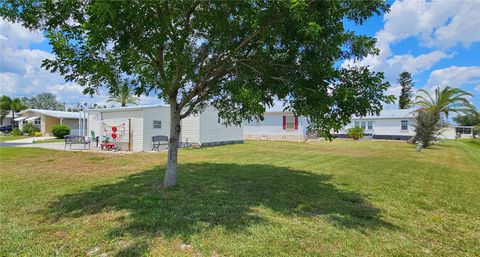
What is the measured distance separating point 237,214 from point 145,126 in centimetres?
1365

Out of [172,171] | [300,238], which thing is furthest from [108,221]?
[300,238]

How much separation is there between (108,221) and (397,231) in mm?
4776

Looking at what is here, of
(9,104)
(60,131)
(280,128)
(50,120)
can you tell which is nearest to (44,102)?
(9,104)

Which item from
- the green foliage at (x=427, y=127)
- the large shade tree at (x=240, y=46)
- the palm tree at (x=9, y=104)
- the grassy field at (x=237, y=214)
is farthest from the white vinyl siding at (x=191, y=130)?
the palm tree at (x=9, y=104)

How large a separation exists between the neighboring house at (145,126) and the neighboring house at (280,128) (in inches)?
304

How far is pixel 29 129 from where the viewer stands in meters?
34.2

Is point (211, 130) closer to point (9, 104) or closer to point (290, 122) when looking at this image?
point (290, 122)

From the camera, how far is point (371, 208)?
598 centimetres

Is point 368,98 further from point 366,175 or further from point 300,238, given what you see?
point 366,175

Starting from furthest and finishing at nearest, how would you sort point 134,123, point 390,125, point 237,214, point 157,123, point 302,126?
point 390,125 → point 302,126 → point 157,123 → point 134,123 → point 237,214

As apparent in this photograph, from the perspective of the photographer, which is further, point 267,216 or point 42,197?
point 42,197

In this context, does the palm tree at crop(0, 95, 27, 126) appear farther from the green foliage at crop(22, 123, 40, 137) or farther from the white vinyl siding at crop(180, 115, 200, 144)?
the white vinyl siding at crop(180, 115, 200, 144)

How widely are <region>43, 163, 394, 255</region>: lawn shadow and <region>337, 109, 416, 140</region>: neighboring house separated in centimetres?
2801

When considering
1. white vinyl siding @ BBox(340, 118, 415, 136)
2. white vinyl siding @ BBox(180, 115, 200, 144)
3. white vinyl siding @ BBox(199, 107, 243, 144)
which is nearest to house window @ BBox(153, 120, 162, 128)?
white vinyl siding @ BBox(180, 115, 200, 144)
